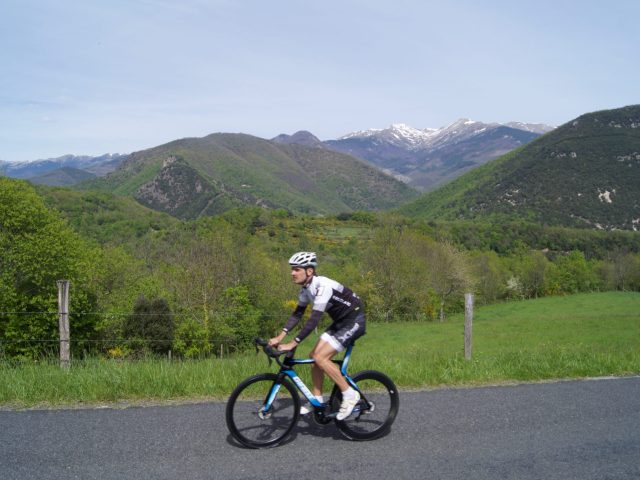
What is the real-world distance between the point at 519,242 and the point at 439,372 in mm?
110201

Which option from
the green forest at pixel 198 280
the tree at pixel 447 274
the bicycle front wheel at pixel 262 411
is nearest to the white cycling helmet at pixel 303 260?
the bicycle front wheel at pixel 262 411

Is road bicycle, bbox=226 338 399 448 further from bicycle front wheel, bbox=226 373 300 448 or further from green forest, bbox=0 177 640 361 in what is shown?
green forest, bbox=0 177 640 361

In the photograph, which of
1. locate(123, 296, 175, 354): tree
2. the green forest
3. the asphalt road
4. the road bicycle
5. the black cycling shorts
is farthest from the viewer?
locate(123, 296, 175, 354): tree

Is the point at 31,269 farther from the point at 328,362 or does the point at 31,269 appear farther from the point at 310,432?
the point at 328,362

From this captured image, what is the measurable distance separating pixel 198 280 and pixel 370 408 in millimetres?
27244

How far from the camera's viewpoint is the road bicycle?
16.4ft

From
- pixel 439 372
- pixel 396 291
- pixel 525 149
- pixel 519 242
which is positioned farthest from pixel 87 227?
pixel 525 149

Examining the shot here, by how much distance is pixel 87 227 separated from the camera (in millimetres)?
91250

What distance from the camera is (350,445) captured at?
5055 millimetres

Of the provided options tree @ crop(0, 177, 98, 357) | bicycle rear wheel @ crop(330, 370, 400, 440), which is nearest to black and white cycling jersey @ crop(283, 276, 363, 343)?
bicycle rear wheel @ crop(330, 370, 400, 440)

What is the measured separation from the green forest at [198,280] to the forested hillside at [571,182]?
49.1 meters

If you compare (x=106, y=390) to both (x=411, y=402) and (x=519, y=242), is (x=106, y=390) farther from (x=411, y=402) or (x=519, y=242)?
(x=519, y=242)

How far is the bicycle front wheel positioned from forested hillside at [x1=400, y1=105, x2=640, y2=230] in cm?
15179

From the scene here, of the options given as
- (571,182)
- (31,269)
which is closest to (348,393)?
(31,269)
